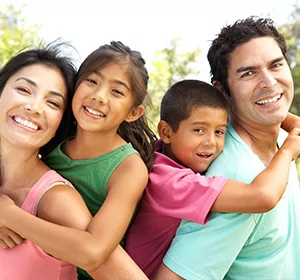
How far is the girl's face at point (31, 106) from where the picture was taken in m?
2.27

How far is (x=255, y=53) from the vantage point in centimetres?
272

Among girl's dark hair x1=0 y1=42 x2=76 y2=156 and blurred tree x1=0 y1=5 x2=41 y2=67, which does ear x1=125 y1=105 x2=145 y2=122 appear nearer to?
girl's dark hair x1=0 y1=42 x2=76 y2=156

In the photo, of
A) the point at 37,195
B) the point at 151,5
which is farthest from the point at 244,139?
the point at 151,5

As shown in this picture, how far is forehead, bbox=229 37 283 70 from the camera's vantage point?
271cm

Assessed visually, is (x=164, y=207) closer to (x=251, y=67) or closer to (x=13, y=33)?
(x=251, y=67)

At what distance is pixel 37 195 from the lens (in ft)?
7.20

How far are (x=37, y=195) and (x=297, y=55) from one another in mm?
21107

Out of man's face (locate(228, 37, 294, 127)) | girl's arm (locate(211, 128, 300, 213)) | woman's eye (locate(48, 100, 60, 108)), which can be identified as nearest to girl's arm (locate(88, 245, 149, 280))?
girl's arm (locate(211, 128, 300, 213))

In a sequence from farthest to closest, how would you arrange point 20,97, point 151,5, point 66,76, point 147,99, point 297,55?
point 151,5
point 297,55
point 147,99
point 66,76
point 20,97

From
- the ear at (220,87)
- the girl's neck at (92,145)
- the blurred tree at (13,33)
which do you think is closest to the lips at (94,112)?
the girl's neck at (92,145)

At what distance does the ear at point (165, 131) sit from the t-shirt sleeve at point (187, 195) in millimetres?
353

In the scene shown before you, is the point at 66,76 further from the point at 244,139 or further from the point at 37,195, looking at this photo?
the point at 244,139

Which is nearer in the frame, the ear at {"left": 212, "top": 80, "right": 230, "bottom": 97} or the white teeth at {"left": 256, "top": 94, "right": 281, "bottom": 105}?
the white teeth at {"left": 256, "top": 94, "right": 281, "bottom": 105}

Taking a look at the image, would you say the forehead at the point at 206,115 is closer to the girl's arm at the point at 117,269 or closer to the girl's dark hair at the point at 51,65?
the girl's dark hair at the point at 51,65
